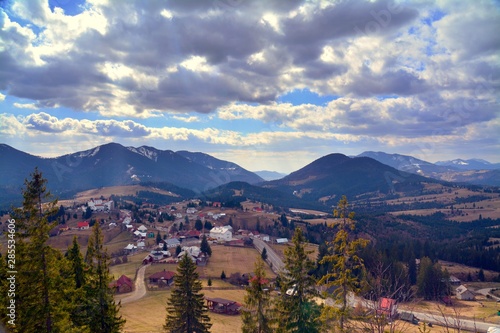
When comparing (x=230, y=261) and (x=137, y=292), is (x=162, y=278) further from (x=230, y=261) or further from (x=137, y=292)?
(x=230, y=261)

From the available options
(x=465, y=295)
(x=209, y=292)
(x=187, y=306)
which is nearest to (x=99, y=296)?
(x=187, y=306)

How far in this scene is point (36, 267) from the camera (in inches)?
758

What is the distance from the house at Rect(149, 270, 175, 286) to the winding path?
7.74 feet

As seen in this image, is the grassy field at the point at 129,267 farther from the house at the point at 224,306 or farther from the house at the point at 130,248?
the house at the point at 224,306

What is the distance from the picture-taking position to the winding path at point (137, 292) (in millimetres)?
60750

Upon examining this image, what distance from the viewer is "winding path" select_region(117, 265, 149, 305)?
6075 centimetres

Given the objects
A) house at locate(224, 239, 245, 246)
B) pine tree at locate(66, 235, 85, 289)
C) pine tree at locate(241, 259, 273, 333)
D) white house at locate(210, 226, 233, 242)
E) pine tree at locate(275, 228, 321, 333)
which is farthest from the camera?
white house at locate(210, 226, 233, 242)

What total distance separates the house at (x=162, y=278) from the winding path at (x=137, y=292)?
7.74 feet

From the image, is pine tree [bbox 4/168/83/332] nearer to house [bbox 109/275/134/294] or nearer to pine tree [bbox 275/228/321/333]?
pine tree [bbox 275/228/321/333]

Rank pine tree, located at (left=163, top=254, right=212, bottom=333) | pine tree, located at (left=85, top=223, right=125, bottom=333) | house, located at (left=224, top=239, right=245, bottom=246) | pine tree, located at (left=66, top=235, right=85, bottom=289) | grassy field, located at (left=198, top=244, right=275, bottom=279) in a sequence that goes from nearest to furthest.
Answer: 1. pine tree, located at (left=85, top=223, right=125, bottom=333)
2. pine tree, located at (left=66, top=235, right=85, bottom=289)
3. pine tree, located at (left=163, top=254, right=212, bottom=333)
4. grassy field, located at (left=198, top=244, right=275, bottom=279)
5. house, located at (left=224, top=239, right=245, bottom=246)

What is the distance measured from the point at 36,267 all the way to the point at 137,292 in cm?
5259

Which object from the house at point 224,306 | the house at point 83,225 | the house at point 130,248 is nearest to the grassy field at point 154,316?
the house at point 224,306

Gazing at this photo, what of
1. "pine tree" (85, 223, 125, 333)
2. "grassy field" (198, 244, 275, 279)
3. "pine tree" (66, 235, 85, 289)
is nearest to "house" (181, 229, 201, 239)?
"grassy field" (198, 244, 275, 279)

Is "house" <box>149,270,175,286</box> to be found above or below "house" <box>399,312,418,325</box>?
above
